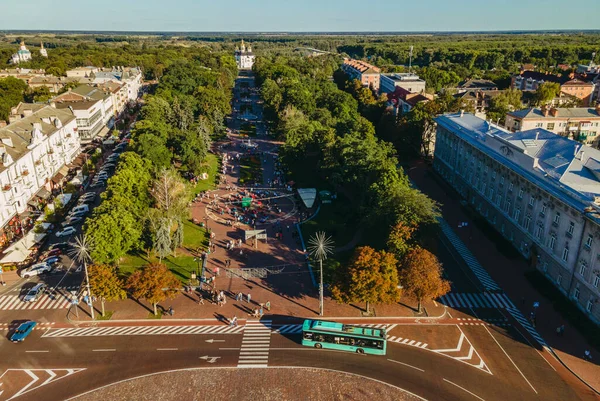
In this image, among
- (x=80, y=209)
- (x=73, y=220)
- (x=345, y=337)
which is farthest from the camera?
(x=80, y=209)

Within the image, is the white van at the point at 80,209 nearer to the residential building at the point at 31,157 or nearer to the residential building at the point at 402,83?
the residential building at the point at 31,157

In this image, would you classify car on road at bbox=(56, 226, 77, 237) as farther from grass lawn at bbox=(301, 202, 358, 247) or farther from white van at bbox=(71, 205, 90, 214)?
grass lawn at bbox=(301, 202, 358, 247)

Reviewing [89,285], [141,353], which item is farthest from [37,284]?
[141,353]

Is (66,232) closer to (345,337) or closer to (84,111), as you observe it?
(345,337)

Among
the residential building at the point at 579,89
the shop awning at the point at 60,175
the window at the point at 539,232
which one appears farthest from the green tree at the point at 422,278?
the residential building at the point at 579,89


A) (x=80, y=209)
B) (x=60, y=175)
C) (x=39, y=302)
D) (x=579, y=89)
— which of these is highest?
(x=579, y=89)

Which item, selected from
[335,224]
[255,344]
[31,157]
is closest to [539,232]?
[335,224]
